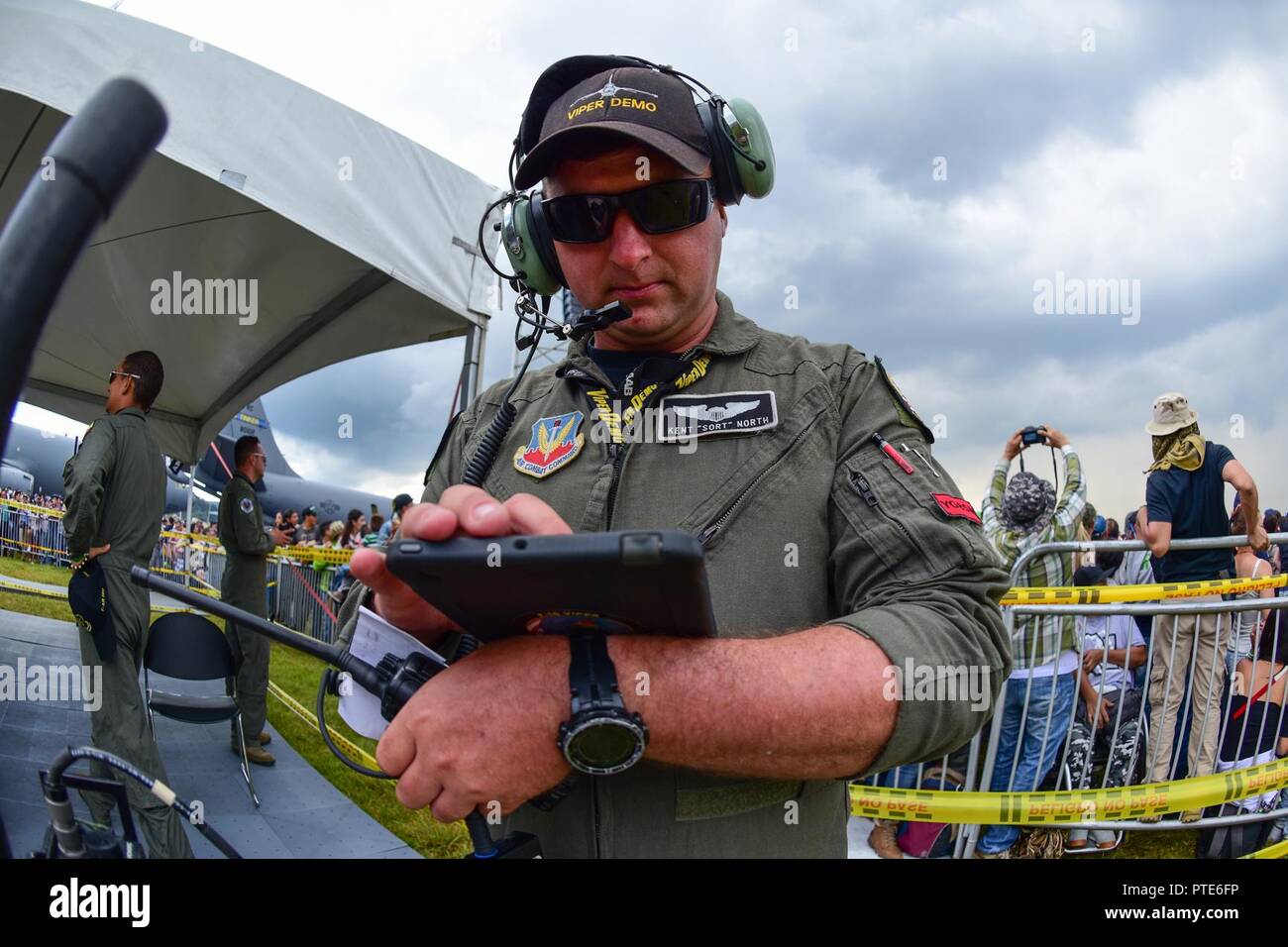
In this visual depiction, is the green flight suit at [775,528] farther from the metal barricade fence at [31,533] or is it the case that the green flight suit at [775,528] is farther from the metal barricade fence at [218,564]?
the metal barricade fence at [31,533]

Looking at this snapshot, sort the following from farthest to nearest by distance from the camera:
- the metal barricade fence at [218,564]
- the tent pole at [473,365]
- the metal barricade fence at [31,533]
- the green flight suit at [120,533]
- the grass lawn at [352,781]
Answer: the metal barricade fence at [31,533]
the metal barricade fence at [218,564]
the tent pole at [473,365]
the grass lawn at [352,781]
the green flight suit at [120,533]

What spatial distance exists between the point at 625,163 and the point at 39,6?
10.8ft

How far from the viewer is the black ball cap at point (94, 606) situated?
3.72 meters

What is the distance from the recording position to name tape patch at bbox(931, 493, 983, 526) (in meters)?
1.05

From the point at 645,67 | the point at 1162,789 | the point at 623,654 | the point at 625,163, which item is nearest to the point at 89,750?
the point at 623,654

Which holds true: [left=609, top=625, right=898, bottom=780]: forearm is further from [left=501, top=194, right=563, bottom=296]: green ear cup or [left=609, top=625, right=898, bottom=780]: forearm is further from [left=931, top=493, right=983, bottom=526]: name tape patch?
[left=501, top=194, right=563, bottom=296]: green ear cup

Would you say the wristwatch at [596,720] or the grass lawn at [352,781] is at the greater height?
the wristwatch at [596,720]

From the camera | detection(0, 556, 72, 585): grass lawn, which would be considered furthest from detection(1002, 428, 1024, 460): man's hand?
detection(0, 556, 72, 585): grass lawn

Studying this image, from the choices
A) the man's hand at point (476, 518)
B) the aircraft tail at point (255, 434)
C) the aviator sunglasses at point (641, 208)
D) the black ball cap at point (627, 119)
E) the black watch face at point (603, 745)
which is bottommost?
the black watch face at point (603, 745)

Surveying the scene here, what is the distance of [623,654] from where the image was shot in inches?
31.9

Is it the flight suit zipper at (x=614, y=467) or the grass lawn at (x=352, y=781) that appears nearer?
the flight suit zipper at (x=614, y=467)

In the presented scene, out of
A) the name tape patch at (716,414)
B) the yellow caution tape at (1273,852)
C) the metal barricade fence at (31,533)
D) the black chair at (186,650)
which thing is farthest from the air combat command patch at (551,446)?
the metal barricade fence at (31,533)

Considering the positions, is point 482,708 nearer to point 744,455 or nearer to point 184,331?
point 744,455

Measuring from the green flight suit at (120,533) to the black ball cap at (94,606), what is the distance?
4 centimetres
